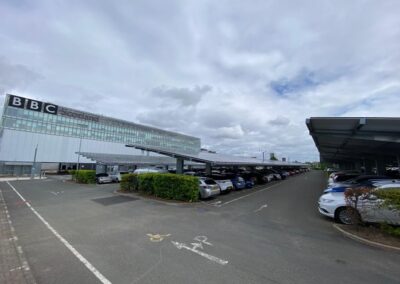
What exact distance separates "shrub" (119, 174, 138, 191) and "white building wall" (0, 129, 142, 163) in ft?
149

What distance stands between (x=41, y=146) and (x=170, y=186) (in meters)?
51.7

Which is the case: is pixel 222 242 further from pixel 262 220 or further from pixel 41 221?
pixel 41 221

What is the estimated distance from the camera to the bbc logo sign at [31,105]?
48.0 m

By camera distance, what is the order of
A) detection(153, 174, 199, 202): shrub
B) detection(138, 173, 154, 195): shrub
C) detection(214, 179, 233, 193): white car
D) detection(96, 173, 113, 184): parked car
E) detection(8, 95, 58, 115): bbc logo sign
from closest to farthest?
detection(153, 174, 199, 202): shrub → detection(138, 173, 154, 195): shrub → detection(214, 179, 233, 193): white car → detection(96, 173, 113, 184): parked car → detection(8, 95, 58, 115): bbc logo sign

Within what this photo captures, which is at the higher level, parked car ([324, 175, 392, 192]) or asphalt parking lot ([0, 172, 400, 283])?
parked car ([324, 175, 392, 192])

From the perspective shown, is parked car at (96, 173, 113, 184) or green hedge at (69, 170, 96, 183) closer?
parked car at (96, 173, 113, 184)

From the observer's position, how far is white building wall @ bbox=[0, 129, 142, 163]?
47.0 m

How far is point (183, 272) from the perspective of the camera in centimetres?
460

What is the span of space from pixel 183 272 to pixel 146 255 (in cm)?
131

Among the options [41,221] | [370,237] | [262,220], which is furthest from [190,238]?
[41,221]

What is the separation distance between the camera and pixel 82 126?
5962cm

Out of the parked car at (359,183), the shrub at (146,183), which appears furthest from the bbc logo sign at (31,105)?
the parked car at (359,183)

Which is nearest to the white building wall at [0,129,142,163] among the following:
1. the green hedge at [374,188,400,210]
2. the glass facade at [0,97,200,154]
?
the glass facade at [0,97,200,154]

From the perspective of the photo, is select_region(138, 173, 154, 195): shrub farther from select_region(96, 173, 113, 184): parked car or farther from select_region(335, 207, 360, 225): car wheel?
select_region(96, 173, 113, 184): parked car
